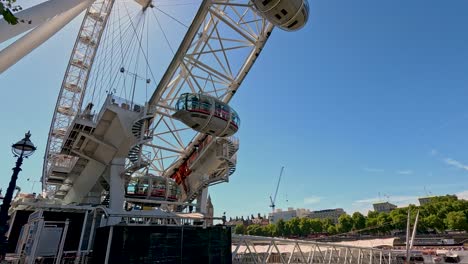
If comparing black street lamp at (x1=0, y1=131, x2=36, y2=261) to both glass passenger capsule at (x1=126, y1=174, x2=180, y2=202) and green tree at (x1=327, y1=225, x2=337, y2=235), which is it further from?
green tree at (x1=327, y1=225, x2=337, y2=235)

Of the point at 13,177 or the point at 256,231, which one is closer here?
the point at 13,177

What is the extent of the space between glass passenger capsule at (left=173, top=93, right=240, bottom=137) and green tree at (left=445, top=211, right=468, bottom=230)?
2921 inches

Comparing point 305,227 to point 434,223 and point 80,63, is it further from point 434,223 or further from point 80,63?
point 80,63

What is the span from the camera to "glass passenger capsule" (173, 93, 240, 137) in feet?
83.3

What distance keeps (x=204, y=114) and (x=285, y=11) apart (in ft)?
36.4

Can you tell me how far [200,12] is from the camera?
22859 mm

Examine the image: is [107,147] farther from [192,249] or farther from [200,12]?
[192,249]

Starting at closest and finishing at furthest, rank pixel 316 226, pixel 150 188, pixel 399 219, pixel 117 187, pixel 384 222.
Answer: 1. pixel 117 187
2. pixel 150 188
3. pixel 399 219
4. pixel 384 222
5. pixel 316 226

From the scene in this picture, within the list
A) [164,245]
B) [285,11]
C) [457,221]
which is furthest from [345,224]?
[164,245]

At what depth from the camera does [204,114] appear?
1000 inches

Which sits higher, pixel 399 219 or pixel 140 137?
pixel 140 137

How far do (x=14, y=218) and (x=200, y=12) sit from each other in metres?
28.1

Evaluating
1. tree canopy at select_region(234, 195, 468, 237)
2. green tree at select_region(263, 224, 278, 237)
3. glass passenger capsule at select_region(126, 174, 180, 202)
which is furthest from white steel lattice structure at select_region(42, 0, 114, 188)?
green tree at select_region(263, 224, 278, 237)

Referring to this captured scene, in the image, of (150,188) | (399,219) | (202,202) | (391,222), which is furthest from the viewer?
(391,222)
